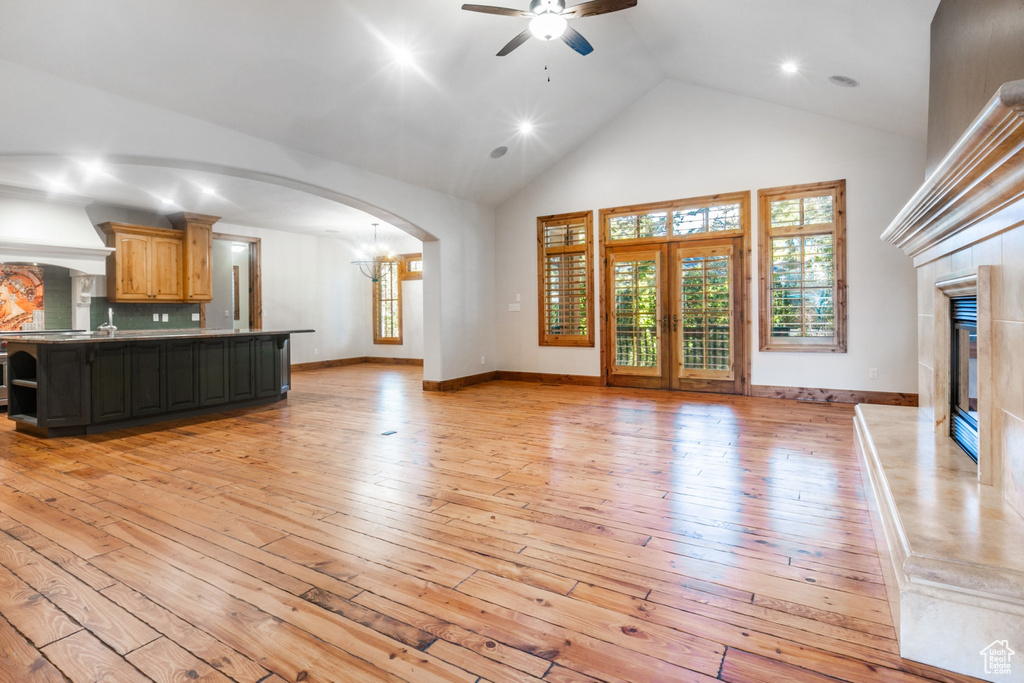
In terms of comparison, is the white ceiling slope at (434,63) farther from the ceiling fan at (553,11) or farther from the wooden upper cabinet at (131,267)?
the wooden upper cabinet at (131,267)

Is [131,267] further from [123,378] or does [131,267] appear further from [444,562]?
[444,562]

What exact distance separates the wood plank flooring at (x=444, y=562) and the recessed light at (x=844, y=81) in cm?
337

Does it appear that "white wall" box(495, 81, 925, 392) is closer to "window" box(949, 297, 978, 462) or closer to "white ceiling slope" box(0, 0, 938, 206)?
"white ceiling slope" box(0, 0, 938, 206)

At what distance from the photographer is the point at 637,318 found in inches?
289

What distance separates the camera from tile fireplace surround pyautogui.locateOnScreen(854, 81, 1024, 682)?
5.09 feet

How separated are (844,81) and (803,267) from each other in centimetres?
206

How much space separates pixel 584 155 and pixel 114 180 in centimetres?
618

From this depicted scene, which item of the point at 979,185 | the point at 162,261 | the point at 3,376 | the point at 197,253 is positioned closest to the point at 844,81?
the point at 979,185

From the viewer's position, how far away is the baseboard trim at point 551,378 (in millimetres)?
7691

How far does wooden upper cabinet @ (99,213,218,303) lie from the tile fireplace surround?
912 cm

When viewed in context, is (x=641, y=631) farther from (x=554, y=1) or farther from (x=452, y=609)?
(x=554, y=1)

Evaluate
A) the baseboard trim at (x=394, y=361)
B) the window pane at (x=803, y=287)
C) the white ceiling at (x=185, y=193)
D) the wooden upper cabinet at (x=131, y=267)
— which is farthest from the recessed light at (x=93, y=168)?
the window pane at (x=803, y=287)

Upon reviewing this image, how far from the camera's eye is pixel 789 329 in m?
6.32

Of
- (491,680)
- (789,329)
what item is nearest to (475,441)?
(491,680)
